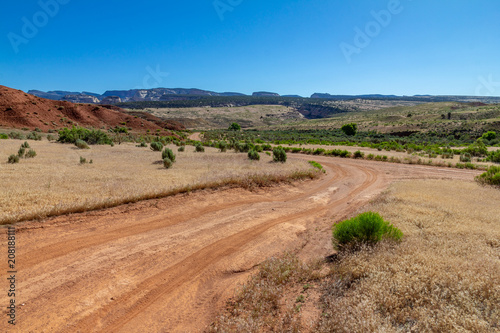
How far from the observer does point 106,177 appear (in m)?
11.4

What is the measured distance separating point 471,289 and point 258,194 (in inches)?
346

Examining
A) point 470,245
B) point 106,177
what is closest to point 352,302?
point 470,245

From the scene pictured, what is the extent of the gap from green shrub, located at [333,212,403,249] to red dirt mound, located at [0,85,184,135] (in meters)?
50.7

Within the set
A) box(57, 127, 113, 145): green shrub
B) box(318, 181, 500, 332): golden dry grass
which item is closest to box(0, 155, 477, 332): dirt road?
box(318, 181, 500, 332): golden dry grass

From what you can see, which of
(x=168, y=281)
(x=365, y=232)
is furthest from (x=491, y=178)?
(x=168, y=281)

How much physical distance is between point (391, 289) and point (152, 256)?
199 inches

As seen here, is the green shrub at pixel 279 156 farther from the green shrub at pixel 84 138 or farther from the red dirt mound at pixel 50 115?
the red dirt mound at pixel 50 115

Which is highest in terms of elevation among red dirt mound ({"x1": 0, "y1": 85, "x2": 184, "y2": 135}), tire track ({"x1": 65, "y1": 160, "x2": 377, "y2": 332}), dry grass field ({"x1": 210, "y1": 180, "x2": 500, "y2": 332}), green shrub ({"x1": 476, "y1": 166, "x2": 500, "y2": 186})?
red dirt mound ({"x1": 0, "y1": 85, "x2": 184, "y2": 135})

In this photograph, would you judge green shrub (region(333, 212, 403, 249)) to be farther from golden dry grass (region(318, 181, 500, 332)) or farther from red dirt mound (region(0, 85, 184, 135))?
red dirt mound (region(0, 85, 184, 135))

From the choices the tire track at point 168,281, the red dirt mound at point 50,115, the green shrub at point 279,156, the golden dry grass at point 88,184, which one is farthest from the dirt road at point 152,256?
the red dirt mound at point 50,115

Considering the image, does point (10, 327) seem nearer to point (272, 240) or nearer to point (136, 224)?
point (136, 224)

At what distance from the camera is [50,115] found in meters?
47.0

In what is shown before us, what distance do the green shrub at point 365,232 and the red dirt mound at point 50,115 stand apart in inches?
1995

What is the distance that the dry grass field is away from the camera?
10.7 ft
